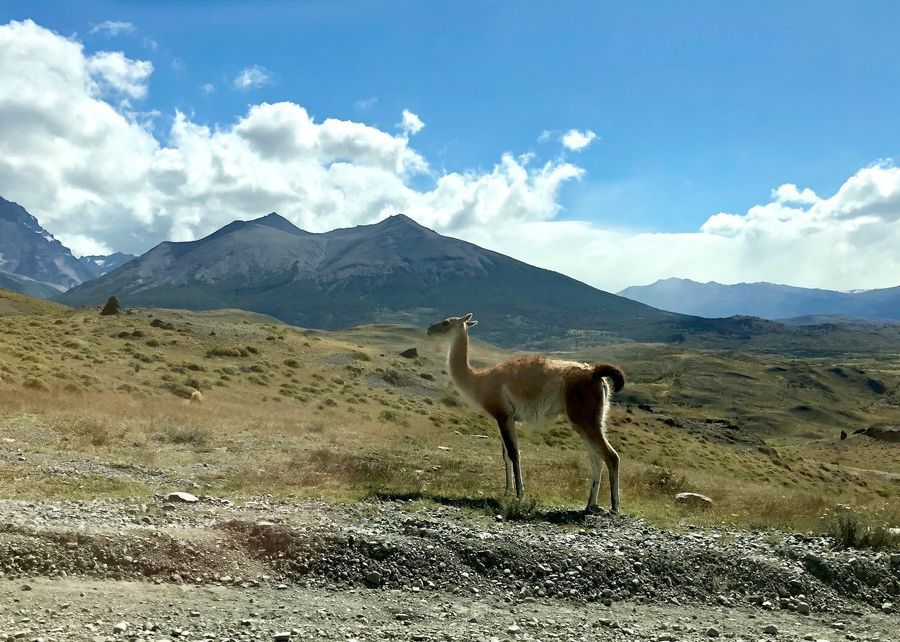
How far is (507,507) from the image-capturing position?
1202cm

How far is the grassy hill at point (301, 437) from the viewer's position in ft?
48.3

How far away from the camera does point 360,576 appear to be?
887 cm

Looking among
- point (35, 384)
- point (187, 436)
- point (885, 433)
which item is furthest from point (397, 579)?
point (885, 433)

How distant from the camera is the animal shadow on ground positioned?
467 inches

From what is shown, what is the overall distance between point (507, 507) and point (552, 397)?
2360mm

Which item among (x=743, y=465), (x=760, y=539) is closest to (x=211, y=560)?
(x=760, y=539)

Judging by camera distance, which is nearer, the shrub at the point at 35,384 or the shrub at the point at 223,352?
the shrub at the point at 35,384

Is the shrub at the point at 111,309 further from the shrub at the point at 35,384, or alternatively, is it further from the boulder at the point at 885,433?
the boulder at the point at 885,433

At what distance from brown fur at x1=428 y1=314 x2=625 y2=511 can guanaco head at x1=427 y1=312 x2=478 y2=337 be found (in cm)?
161

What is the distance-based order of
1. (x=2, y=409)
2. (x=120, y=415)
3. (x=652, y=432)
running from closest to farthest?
(x=2, y=409) < (x=120, y=415) < (x=652, y=432)

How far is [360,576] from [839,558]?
23.5 ft

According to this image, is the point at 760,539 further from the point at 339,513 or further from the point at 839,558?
the point at 339,513

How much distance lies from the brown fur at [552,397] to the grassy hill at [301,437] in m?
0.78

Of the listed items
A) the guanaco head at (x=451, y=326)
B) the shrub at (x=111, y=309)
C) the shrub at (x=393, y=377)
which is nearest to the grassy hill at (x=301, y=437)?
the shrub at (x=393, y=377)
